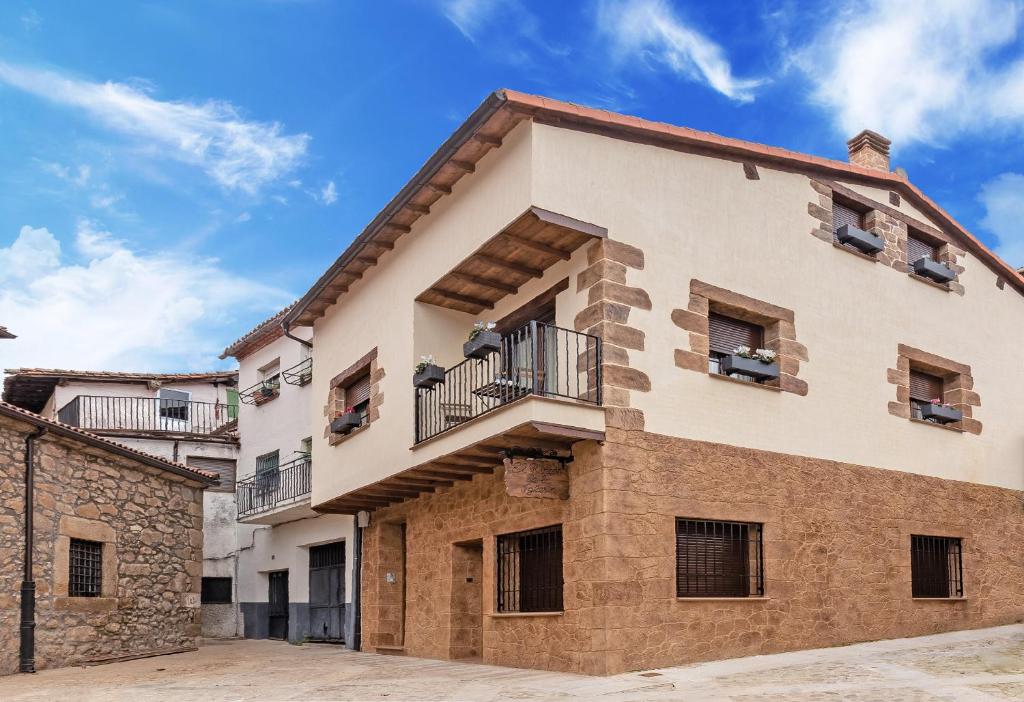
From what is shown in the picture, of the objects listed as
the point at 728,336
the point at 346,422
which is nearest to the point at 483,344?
the point at 728,336

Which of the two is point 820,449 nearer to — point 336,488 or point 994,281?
point 994,281

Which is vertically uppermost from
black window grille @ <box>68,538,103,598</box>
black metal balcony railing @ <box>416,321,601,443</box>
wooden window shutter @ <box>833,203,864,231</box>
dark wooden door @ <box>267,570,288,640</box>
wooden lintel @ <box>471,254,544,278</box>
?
wooden window shutter @ <box>833,203,864,231</box>

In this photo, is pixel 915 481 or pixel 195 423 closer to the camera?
pixel 915 481

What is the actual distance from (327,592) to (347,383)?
16.5 feet

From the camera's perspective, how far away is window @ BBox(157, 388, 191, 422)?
87.0ft

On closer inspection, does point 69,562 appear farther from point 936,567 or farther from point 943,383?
point 943,383

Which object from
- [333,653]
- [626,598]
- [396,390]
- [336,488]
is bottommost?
[333,653]

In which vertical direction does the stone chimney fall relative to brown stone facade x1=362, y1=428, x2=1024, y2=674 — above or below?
above

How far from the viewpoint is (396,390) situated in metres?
14.4

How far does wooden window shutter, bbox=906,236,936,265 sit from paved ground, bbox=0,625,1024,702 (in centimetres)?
564

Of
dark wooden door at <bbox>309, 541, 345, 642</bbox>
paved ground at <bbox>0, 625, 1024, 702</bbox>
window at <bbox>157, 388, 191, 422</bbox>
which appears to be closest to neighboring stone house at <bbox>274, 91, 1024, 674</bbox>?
paved ground at <bbox>0, 625, 1024, 702</bbox>

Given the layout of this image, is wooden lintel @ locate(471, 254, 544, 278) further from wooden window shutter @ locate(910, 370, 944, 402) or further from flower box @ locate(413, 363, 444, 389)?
wooden window shutter @ locate(910, 370, 944, 402)

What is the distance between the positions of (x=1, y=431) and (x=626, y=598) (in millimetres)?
8867

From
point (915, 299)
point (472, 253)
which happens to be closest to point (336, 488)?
point (472, 253)
